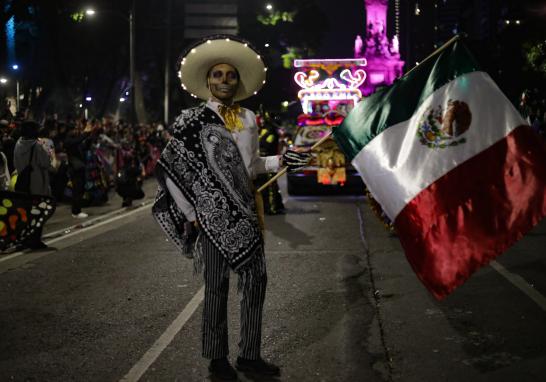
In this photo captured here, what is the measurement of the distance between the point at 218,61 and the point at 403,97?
4.07 ft

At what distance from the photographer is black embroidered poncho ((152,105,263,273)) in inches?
197

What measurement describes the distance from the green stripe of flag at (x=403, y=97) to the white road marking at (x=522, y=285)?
271 cm

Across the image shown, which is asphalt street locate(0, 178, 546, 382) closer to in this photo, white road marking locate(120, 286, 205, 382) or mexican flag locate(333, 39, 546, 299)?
white road marking locate(120, 286, 205, 382)

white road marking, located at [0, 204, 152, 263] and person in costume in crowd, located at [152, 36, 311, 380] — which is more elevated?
person in costume in crowd, located at [152, 36, 311, 380]

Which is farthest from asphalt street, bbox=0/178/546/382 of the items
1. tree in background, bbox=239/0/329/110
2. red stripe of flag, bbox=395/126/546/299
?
tree in background, bbox=239/0/329/110

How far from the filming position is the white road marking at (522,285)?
286 inches

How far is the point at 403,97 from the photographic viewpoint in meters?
5.24

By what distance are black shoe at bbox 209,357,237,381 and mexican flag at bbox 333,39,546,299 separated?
1.34 m

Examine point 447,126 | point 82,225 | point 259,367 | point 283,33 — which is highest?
point 283,33

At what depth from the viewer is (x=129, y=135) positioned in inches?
953

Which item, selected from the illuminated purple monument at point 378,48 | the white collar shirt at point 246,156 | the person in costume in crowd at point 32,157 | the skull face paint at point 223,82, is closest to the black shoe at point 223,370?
the white collar shirt at point 246,156

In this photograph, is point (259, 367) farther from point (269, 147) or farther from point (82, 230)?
point (269, 147)

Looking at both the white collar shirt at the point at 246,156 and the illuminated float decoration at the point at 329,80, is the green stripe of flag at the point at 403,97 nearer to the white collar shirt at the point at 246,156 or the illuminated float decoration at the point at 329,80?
the white collar shirt at the point at 246,156

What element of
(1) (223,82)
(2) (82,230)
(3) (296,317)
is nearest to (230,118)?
(1) (223,82)
